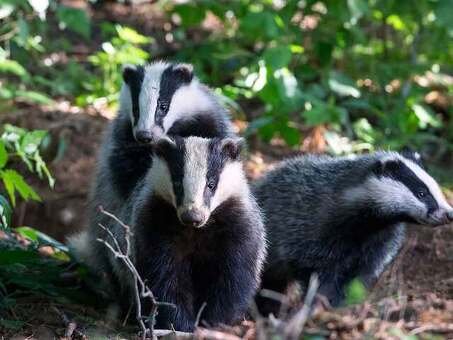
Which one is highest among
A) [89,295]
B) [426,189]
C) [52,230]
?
[426,189]

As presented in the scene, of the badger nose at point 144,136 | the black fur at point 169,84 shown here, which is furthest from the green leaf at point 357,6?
the badger nose at point 144,136

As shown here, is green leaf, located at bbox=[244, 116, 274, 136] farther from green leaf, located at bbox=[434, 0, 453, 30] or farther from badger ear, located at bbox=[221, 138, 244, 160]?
badger ear, located at bbox=[221, 138, 244, 160]

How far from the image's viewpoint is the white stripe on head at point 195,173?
3.73 m

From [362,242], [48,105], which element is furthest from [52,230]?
[362,242]

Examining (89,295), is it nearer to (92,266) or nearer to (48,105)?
(92,266)

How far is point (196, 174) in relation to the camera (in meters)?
3.82

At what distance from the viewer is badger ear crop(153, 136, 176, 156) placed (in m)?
3.96

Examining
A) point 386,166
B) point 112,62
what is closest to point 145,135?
point 386,166

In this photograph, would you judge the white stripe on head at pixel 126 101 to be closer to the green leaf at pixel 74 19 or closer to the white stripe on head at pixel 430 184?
the white stripe on head at pixel 430 184

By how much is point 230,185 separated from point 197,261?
0.41 m

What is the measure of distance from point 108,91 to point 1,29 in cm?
108

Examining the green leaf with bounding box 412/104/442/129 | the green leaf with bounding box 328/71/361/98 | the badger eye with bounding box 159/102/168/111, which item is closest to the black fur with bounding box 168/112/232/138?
the badger eye with bounding box 159/102/168/111

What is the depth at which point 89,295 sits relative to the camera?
492 centimetres

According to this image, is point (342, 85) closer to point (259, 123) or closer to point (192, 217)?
point (259, 123)
